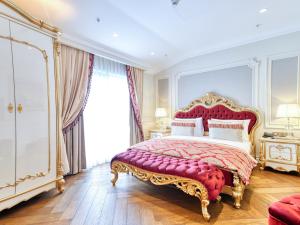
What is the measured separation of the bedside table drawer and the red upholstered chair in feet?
6.94

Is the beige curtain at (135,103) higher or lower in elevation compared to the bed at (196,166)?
higher

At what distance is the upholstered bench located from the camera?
6.46 feet

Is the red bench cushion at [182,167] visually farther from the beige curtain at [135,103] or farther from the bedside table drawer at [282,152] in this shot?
the beige curtain at [135,103]

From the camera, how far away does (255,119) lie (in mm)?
3762

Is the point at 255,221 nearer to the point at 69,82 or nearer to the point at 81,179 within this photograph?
the point at 81,179

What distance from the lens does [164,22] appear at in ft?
10.9

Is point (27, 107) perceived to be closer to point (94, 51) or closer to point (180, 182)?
point (94, 51)

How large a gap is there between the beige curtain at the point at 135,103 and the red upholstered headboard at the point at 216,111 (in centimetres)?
109

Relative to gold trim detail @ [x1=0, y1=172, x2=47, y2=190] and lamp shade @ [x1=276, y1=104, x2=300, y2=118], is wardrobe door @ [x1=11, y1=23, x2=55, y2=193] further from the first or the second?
lamp shade @ [x1=276, y1=104, x2=300, y2=118]

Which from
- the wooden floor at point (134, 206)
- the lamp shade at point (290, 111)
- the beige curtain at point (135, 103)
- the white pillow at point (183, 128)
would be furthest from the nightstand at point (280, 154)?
the beige curtain at point (135, 103)

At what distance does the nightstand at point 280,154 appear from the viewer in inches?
124

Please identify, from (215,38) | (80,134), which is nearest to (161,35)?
(215,38)

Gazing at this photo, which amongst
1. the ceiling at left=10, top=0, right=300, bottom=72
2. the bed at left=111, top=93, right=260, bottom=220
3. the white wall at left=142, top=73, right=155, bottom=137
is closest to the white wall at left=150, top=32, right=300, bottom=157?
the ceiling at left=10, top=0, right=300, bottom=72

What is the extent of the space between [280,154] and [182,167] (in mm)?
2336
